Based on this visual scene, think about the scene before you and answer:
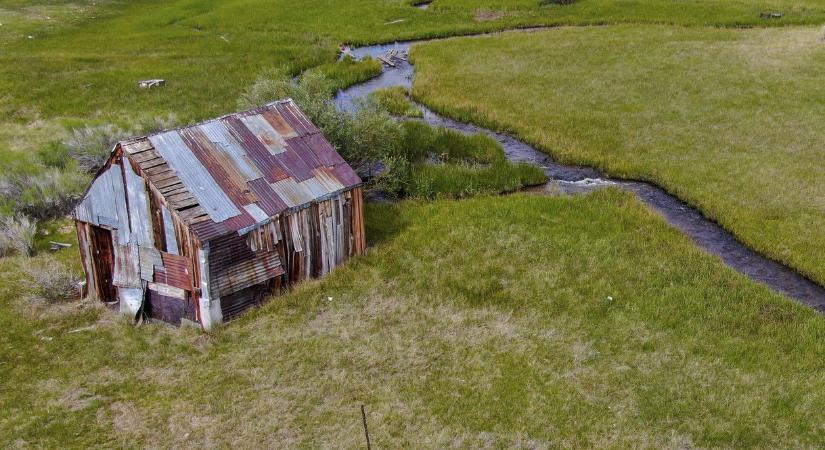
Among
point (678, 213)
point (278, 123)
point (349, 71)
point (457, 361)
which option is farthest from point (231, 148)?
point (349, 71)

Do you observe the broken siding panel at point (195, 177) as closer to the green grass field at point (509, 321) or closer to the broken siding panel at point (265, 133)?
the broken siding panel at point (265, 133)

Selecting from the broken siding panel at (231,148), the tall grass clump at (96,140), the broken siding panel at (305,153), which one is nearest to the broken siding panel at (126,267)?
the broken siding panel at (231,148)

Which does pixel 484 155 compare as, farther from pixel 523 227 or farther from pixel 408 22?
pixel 408 22

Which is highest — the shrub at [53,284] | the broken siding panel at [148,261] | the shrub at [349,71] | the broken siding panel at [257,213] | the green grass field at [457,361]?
the shrub at [349,71]

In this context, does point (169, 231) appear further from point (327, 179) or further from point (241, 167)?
point (327, 179)

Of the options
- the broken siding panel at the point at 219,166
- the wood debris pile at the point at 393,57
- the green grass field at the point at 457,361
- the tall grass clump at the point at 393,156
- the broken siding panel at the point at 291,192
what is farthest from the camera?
the wood debris pile at the point at 393,57

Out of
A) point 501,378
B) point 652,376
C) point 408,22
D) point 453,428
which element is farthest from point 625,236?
point 408,22
